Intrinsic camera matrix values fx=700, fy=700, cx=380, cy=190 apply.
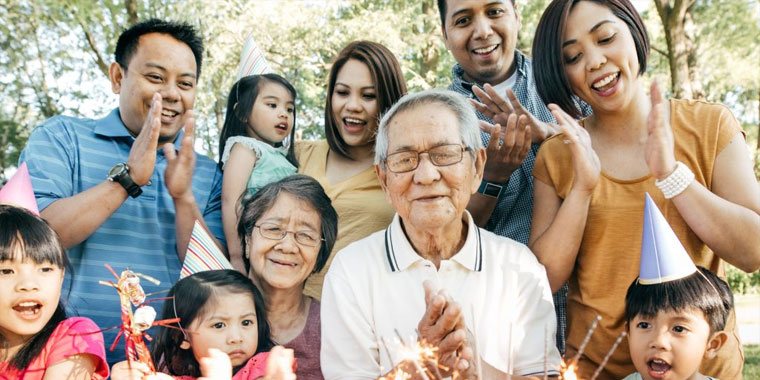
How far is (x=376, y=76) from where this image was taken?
3809 millimetres

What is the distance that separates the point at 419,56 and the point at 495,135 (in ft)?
35.2

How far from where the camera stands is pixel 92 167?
142 inches

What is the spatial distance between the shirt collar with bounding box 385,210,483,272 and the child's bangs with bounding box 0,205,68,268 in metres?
1.30

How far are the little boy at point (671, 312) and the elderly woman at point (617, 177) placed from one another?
12cm

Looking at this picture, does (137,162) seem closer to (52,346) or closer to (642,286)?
(52,346)

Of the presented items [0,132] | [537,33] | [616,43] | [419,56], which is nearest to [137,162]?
[537,33]

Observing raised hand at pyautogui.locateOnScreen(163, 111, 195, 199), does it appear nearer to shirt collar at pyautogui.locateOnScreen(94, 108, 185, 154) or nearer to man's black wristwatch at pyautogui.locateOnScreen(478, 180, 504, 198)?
shirt collar at pyautogui.locateOnScreen(94, 108, 185, 154)

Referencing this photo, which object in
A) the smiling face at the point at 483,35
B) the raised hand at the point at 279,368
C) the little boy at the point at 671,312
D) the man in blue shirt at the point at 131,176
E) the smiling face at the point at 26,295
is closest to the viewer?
the raised hand at the point at 279,368

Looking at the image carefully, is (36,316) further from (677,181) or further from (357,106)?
(677,181)

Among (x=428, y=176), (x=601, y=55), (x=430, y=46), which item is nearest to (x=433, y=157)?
(x=428, y=176)

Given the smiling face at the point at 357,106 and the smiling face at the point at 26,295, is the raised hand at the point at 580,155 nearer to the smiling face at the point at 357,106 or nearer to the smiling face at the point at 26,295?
the smiling face at the point at 357,106

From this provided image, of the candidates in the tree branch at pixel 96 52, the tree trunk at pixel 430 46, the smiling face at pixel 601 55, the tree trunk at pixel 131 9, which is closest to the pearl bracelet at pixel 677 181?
the smiling face at pixel 601 55

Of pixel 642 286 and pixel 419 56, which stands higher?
pixel 419 56

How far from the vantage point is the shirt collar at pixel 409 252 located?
111 inches
